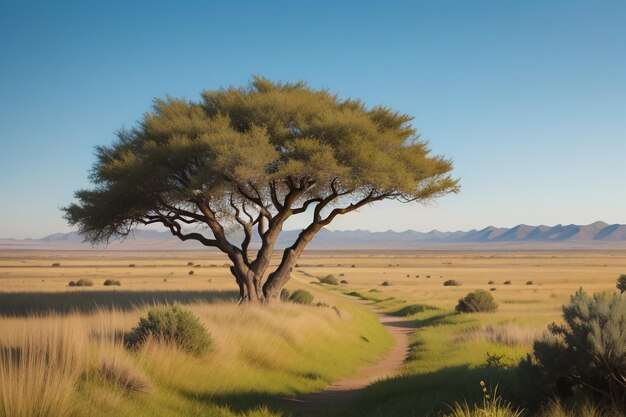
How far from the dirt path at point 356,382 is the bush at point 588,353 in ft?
14.9

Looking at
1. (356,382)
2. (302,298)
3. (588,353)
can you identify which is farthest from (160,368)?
(302,298)

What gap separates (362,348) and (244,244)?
7.41 meters

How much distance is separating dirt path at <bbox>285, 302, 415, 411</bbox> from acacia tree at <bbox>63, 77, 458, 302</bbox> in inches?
233

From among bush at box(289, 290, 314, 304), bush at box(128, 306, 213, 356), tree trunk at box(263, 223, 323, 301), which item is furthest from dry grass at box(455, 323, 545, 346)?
bush at box(289, 290, 314, 304)

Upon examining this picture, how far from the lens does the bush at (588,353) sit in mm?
8039

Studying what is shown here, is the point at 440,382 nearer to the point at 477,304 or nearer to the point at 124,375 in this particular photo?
the point at 124,375

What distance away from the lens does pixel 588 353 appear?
828 cm

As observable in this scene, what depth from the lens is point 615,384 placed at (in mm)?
8266

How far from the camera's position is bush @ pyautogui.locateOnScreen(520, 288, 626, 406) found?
8039mm

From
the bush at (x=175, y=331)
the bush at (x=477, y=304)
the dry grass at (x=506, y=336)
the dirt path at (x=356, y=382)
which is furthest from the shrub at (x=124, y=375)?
the bush at (x=477, y=304)

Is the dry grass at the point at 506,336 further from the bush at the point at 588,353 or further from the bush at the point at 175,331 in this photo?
the bush at the point at 175,331

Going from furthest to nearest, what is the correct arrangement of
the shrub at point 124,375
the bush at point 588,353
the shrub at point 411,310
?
the shrub at point 411,310 < the shrub at point 124,375 < the bush at point 588,353

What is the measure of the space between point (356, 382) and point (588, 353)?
781 centimetres

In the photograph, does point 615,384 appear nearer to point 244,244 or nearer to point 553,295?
point 244,244
